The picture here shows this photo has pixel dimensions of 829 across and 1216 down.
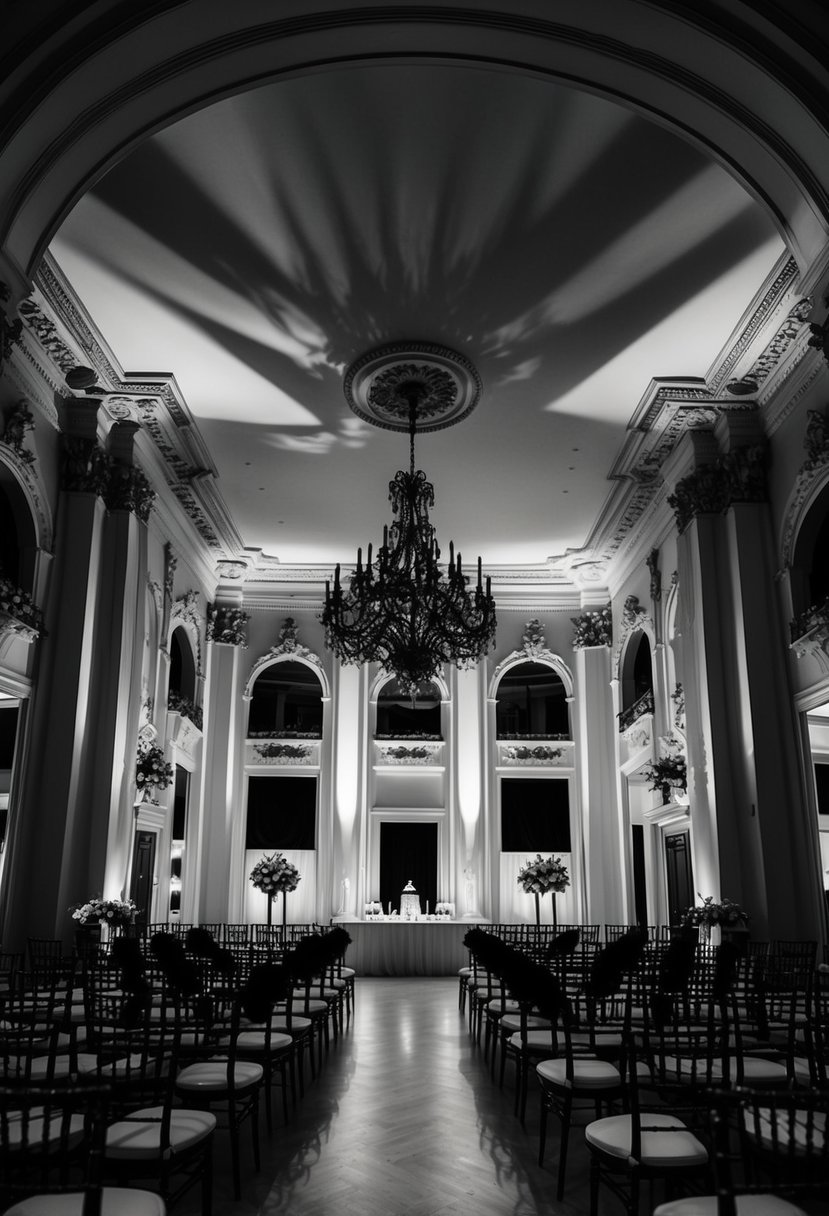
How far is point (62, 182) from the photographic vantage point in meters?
6.46

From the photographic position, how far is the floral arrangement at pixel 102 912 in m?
9.27

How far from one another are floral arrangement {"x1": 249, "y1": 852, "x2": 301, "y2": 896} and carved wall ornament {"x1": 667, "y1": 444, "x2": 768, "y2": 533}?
→ 8.41m

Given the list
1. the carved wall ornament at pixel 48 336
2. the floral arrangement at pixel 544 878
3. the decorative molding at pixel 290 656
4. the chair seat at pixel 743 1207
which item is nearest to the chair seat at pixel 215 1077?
the chair seat at pixel 743 1207

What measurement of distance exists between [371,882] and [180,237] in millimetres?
11295

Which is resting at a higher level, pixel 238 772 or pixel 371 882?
pixel 238 772

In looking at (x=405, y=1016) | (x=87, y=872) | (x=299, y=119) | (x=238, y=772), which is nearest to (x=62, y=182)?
(x=299, y=119)

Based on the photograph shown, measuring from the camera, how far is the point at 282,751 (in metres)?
16.7

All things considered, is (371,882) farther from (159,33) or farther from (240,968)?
(159,33)

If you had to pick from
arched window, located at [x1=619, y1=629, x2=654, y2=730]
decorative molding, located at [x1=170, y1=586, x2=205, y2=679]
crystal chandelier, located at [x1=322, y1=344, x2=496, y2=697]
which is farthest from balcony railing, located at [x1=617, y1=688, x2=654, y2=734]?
decorative molding, located at [x1=170, y1=586, x2=205, y2=679]

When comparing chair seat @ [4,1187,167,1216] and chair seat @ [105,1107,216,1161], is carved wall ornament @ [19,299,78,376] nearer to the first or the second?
chair seat @ [105,1107,216,1161]

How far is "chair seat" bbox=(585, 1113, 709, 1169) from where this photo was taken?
3.26m

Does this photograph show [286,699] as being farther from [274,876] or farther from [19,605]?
[19,605]

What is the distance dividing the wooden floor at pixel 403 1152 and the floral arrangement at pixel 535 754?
959cm

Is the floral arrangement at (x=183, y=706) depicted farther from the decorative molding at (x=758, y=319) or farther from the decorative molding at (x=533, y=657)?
the decorative molding at (x=758, y=319)
